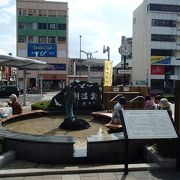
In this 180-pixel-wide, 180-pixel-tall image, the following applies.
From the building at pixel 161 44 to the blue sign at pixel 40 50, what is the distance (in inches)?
825

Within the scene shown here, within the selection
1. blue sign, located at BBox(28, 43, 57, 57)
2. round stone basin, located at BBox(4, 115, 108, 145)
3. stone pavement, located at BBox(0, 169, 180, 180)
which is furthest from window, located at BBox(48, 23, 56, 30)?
stone pavement, located at BBox(0, 169, 180, 180)

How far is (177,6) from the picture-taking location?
71.1 metres

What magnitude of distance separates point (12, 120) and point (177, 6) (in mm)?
63146

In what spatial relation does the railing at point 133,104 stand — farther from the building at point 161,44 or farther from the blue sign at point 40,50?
the building at point 161,44

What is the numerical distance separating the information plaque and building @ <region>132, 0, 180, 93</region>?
2416 inches

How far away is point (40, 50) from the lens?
5722 cm

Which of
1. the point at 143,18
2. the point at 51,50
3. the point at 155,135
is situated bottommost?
the point at 155,135

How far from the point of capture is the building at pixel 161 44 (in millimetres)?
69938

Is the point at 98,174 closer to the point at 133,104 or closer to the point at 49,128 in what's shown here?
the point at 49,128

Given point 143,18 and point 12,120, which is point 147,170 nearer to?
point 12,120

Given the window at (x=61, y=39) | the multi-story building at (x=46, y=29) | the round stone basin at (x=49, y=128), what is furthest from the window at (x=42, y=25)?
the round stone basin at (x=49, y=128)

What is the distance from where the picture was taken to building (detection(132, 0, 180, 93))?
229ft

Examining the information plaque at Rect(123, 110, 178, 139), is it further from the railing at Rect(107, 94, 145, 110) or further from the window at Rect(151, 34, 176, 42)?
the window at Rect(151, 34, 176, 42)

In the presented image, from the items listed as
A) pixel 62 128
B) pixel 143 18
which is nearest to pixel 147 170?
pixel 62 128
